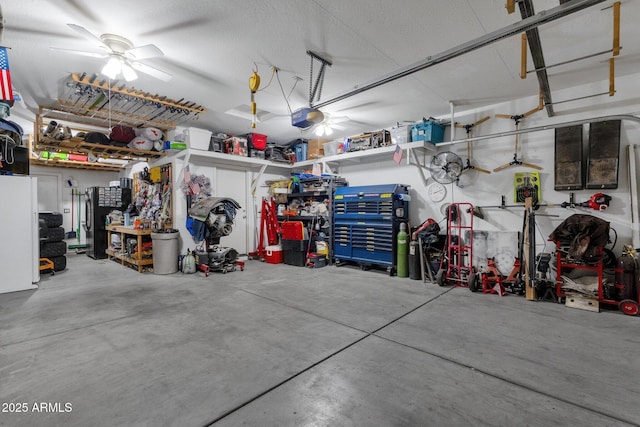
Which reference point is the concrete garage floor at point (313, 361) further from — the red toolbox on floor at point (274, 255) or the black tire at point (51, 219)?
the red toolbox on floor at point (274, 255)

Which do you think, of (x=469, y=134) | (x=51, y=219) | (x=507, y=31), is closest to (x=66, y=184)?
(x=51, y=219)

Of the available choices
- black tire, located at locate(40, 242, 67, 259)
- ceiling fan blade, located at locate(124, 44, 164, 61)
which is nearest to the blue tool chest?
ceiling fan blade, located at locate(124, 44, 164, 61)

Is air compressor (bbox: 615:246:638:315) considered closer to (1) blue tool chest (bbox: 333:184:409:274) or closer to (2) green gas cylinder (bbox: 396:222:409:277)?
(2) green gas cylinder (bbox: 396:222:409:277)

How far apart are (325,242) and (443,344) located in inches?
153

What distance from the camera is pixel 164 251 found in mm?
5023

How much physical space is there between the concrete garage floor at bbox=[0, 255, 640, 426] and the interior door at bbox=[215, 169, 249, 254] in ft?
9.05

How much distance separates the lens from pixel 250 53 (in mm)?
3197

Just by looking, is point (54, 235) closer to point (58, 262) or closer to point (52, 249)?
point (52, 249)

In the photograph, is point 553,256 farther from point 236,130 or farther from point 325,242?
point 236,130

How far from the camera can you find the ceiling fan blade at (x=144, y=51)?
9.00 ft

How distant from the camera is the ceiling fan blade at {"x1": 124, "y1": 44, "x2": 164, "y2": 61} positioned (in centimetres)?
274

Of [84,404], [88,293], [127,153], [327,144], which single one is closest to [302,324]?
[84,404]

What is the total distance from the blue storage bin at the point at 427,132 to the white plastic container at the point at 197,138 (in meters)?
3.82

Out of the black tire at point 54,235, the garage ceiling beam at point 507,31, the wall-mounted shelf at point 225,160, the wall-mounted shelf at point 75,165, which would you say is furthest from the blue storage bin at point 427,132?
the wall-mounted shelf at point 75,165
